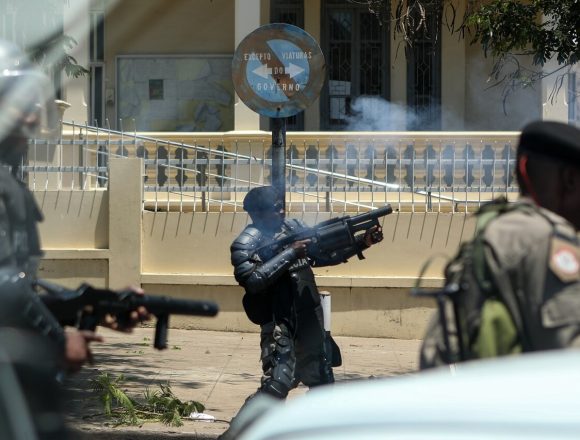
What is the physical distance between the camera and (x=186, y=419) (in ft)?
24.6

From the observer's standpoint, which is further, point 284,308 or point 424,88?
point 424,88

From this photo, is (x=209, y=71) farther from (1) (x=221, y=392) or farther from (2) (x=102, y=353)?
(1) (x=221, y=392)

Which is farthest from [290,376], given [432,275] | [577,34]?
[432,275]

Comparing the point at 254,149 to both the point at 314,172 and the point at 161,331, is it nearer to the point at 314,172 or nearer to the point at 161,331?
the point at 314,172

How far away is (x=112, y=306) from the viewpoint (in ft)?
11.8

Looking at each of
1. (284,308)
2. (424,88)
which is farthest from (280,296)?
(424,88)

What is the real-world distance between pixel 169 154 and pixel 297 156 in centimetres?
144

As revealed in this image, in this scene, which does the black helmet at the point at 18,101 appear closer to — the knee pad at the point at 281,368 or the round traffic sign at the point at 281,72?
the knee pad at the point at 281,368

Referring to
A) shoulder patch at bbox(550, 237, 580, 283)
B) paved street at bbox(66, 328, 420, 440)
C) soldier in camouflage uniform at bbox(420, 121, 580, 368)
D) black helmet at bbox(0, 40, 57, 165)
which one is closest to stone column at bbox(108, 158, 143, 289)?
paved street at bbox(66, 328, 420, 440)

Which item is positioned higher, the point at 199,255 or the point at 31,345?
the point at 31,345

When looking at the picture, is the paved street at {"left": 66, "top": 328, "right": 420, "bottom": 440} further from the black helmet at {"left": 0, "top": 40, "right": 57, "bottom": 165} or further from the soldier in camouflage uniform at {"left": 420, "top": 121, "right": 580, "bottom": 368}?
the soldier in camouflage uniform at {"left": 420, "top": 121, "right": 580, "bottom": 368}

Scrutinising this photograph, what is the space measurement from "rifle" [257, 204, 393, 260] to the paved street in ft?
4.58

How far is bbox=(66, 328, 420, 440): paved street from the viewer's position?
7324mm

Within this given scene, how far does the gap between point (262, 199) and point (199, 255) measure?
476cm
